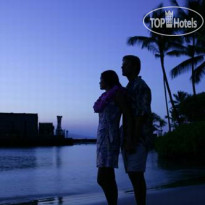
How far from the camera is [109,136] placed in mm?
3367

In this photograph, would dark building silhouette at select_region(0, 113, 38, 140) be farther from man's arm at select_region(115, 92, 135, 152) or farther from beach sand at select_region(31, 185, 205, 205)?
man's arm at select_region(115, 92, 135, 152)

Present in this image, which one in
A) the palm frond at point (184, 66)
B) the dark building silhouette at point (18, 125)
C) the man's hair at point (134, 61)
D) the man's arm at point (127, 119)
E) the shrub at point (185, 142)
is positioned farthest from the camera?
the dark building silhouette at point (18, 125)

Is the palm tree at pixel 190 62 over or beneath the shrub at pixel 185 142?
over

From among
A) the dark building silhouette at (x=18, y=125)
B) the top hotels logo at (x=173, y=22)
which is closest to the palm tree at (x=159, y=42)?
the top hotels logo at (x=173, y=22)

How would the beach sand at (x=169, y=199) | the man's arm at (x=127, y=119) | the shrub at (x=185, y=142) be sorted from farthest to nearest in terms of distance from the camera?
the shrub at (x=185, y=142) → the beach sand at (x=169, y=199) → the man's arm at (x=127, y=119)

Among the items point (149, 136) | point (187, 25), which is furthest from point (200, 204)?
point (187, 25)

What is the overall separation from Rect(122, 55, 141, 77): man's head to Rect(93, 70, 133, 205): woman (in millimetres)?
142

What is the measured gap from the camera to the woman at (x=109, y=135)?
131 inches

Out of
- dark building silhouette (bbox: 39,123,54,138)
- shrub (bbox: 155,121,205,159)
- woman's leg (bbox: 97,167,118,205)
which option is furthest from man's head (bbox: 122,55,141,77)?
dark building silhouette (bbox: 39,123,54,138)

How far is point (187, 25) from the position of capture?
85.9 ft

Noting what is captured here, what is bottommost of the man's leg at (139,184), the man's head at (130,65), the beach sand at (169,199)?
the beach sand at (169,199)

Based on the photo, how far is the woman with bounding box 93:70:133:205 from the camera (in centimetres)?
333

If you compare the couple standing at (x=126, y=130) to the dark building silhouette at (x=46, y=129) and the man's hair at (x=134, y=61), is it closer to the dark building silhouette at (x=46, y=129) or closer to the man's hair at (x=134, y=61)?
the man's hair at (x=134, y=61)

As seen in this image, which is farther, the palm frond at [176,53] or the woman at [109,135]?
the palm frond at [176,53]
